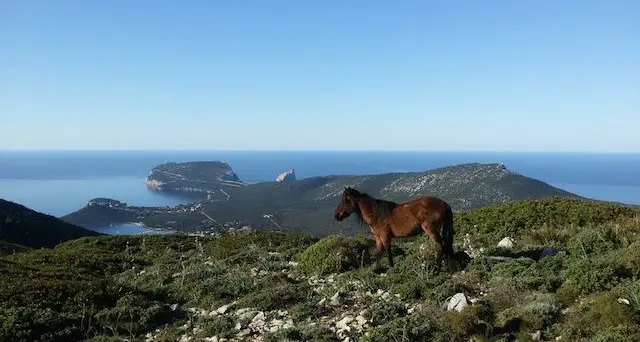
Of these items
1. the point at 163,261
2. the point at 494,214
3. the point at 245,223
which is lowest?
the point at 245,223

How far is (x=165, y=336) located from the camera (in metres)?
9.59

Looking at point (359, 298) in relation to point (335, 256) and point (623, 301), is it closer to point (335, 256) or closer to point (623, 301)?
point (335, 256)

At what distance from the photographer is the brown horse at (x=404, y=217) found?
1115 cm

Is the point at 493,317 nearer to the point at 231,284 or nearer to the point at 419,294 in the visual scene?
the point at 419,294

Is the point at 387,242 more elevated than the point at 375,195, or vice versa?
the point at 387,242

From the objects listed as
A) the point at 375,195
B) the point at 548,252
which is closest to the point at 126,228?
the point at 375,195

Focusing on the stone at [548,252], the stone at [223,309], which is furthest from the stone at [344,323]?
the stone at [548,252]

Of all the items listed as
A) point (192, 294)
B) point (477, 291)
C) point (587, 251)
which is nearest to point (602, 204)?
point (587, 251)

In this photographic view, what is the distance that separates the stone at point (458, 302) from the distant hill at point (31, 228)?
89722mm

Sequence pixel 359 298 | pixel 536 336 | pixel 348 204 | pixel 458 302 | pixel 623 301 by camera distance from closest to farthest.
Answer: pixel 536 336, pixel 623 301, pixel 458 302, pixel 359 298, pixel 348 204

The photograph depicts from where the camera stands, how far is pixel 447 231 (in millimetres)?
11211

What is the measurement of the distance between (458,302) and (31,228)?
98.5m

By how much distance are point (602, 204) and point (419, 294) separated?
16725 mm

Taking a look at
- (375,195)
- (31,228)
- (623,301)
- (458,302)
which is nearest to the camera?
(623,301)
